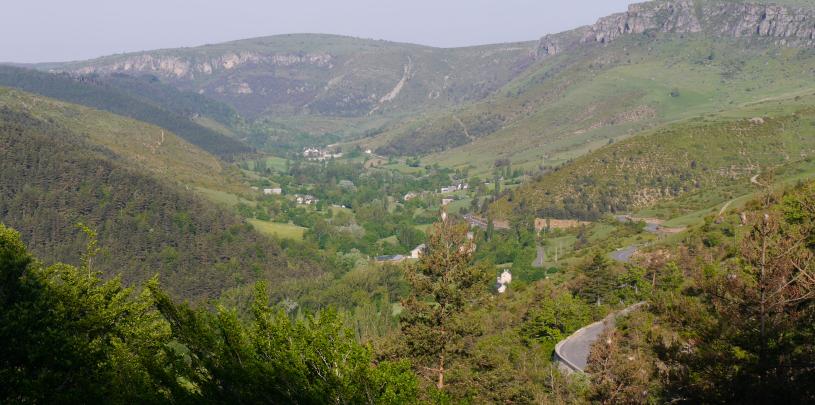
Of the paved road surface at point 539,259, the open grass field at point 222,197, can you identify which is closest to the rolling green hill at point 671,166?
the paved road surface at point 539,259

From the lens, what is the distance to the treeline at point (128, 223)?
121m

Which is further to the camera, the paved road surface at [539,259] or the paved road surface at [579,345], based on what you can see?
the paved road surface at [539,259]

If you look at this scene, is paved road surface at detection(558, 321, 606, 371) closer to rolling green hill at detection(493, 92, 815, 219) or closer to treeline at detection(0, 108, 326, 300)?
treeline at detection(0, 108, 326, 300)

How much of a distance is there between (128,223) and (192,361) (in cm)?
12565

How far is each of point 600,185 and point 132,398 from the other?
14658cm

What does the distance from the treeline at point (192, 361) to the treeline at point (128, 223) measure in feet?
332

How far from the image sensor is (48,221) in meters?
124

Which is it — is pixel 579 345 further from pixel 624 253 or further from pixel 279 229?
pixel 279 229

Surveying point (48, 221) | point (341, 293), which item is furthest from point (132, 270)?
point (341, 293)

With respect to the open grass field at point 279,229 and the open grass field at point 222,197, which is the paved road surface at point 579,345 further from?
the open grass field at point 222,197

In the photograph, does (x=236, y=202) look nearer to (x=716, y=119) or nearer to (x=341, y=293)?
(x=341, y=293)

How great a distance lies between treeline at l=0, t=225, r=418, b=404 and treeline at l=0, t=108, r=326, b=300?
10111 centimetres

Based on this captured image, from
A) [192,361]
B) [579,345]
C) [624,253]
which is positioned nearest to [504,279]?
[624,253]

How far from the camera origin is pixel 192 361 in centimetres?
1741
